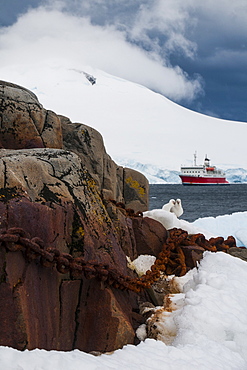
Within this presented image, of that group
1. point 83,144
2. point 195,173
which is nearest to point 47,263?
point 83,144

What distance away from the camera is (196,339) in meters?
2.71

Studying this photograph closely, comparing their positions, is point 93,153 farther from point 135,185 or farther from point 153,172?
point 153,172

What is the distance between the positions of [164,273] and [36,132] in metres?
2.28

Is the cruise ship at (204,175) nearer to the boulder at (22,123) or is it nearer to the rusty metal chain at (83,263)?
the boulder at (22,123)

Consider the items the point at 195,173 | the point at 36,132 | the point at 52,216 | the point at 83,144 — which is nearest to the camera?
the point at 52,216

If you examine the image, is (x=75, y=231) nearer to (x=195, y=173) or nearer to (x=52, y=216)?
(x=52, y=216)

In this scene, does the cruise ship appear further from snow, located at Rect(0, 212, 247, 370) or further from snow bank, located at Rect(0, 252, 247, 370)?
snow bank, located at Rect(0, 252, 247, 370)

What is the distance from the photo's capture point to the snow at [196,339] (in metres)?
1.89

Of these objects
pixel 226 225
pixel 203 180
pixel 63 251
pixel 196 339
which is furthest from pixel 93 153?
pixel 203 180

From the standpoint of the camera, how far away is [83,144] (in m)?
5.98

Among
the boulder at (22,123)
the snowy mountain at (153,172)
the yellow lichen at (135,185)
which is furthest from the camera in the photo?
the snowy mountain at (153,172)

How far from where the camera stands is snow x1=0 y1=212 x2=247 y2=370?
1.89m

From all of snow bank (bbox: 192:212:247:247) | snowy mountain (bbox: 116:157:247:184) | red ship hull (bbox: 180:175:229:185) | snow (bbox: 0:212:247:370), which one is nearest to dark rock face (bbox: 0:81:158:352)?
snow (bbox: 0:212:247:370)

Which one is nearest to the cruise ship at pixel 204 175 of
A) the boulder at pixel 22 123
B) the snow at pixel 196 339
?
the boulder at pixel 22 123
